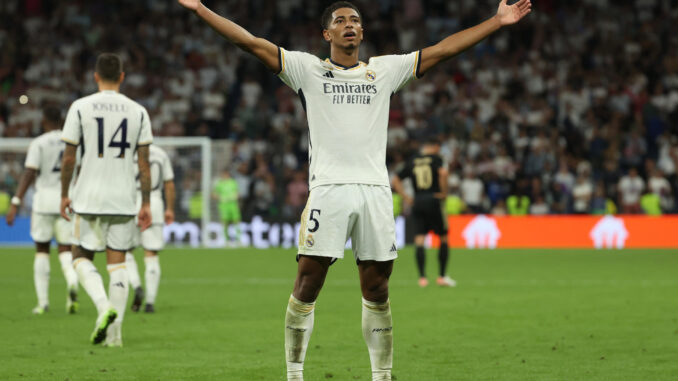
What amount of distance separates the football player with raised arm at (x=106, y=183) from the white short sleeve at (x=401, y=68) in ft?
9.56

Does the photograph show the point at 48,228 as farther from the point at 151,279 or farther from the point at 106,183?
the point at 106,183

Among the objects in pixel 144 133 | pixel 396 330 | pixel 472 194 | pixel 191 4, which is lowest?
pixel 396 330

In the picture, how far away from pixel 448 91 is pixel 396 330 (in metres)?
19.9

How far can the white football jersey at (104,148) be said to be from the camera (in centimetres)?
787

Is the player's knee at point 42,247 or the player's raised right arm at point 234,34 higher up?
the player's raised right arm at point 234,34

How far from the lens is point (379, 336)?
18.5 feet

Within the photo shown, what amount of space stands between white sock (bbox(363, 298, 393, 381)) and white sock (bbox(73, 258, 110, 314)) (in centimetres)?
292

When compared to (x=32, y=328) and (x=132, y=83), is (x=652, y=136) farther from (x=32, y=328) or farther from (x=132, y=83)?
(x=32, y=328)

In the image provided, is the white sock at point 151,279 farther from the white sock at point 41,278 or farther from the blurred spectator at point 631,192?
the blurred spectator at point 631,192

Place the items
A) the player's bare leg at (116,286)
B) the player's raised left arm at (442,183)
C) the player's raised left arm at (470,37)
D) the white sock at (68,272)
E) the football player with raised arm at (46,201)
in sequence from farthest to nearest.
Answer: the player's raised left arm at (442,183), the white sock at (68,272), the football player with raised arm at (46,201), the player's bare leg at (116,286), the player's raised left arm at (470,37)

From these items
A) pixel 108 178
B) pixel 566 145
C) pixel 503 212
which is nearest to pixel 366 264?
pixel 108 178

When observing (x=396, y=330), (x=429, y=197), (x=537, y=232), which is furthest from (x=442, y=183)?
(x=537, y=232)

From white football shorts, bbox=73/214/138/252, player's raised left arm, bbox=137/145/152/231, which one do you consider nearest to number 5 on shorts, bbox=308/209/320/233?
player's raised left arm, bbox=137/145/152/231

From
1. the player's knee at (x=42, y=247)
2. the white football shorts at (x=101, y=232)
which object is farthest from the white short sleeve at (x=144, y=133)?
the player's knee at (x=42, y=247)
